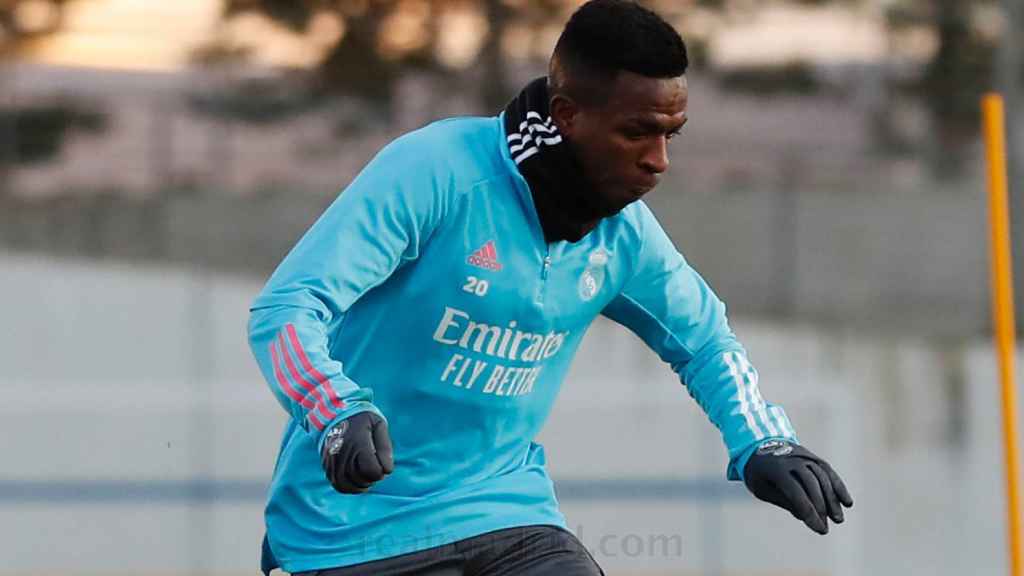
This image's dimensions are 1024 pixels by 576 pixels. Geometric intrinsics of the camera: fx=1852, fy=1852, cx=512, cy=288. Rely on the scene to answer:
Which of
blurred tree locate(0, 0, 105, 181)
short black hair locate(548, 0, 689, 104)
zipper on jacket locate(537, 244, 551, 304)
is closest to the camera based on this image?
short black hair locate(548, 0, 689, 104)

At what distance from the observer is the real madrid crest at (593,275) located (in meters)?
3.13

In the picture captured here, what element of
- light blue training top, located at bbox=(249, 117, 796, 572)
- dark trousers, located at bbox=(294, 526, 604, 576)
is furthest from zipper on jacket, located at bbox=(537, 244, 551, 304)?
dark trousers, located at bbox=(294, 526, 604, 576)

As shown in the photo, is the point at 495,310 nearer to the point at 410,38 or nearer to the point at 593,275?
the point at 593,275

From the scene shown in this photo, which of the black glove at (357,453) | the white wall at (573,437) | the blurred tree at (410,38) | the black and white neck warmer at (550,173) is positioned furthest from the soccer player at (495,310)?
the blurred tree at (410,38)

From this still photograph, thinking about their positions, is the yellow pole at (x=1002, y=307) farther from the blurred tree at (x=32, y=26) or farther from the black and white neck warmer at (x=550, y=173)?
the blurred tree at (x=32, y=26)

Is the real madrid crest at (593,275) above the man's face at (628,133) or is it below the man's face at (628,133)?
below

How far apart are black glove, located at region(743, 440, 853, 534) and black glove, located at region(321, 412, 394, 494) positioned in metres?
0.76

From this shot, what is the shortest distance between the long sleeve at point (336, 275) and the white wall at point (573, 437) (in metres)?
5.51

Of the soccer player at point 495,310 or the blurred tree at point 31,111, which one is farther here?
the blurred tree at point 31,111

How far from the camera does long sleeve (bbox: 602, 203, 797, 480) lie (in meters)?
3.17

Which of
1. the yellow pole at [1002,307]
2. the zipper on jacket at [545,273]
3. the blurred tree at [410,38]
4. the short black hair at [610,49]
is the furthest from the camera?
the blurred tree at [410,38]

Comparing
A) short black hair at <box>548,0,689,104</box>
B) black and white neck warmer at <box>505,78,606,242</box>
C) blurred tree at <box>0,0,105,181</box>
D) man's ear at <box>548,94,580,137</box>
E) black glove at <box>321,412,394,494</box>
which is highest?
blurred tree at <box>0,0,105,181</box>

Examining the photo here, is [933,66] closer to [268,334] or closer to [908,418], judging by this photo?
[908,418]

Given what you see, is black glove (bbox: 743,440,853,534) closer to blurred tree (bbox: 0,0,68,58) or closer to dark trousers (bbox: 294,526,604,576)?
dark trousers (bbox: 294,526,604,576)
